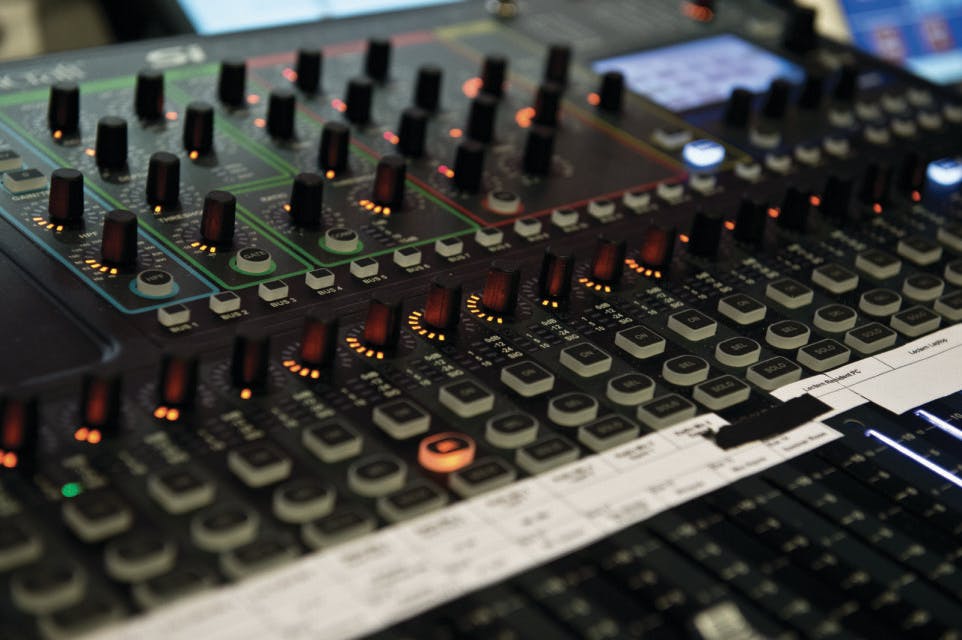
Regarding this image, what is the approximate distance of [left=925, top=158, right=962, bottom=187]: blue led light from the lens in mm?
2934

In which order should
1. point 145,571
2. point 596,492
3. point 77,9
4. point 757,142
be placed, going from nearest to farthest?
1. point 145,571
2. point 596,492
3. point 757,142
4. point 77,9

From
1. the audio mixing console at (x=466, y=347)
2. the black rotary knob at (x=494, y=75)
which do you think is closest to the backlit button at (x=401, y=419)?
the audio mixing console at (x=466, y=347)

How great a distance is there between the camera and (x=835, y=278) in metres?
2.42

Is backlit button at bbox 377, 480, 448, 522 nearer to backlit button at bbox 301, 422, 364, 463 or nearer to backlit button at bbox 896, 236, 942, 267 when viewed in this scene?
backlit button at bbox 301, 422, 364, 463

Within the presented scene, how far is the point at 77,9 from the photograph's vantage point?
3.70 meters

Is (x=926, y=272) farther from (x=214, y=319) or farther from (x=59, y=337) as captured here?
(x=59, y=337)

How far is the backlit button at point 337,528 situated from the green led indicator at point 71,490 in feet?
0.86

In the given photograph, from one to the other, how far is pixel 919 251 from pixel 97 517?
1.60 m

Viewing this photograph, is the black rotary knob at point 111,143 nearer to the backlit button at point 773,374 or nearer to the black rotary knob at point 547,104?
the black rotary knob at point 547,104

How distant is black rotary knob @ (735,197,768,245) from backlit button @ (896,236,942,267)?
0.26 m

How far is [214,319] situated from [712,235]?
885 mm

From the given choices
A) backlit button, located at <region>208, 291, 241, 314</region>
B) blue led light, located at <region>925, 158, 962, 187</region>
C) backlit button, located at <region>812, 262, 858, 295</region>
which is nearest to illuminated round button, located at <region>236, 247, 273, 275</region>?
backlit button, located at <region>208, 291, 241, 314</region>

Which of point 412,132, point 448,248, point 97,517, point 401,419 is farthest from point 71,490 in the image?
point 412,132

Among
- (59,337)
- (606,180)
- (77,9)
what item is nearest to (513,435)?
(59,337)
